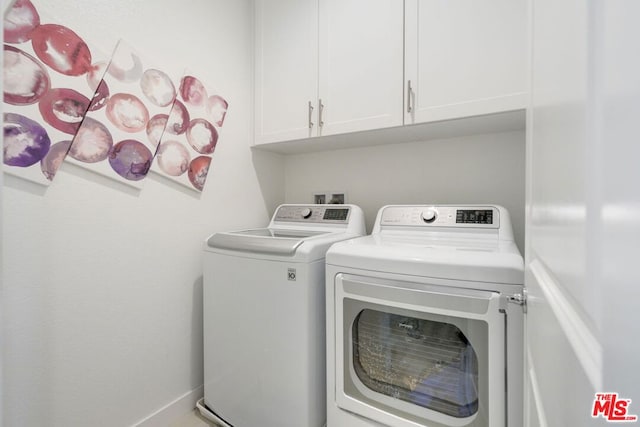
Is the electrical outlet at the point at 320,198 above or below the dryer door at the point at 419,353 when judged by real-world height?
above

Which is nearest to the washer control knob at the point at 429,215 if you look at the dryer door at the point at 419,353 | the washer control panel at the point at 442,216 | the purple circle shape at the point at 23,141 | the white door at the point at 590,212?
the washer control panel at the point at 442,216

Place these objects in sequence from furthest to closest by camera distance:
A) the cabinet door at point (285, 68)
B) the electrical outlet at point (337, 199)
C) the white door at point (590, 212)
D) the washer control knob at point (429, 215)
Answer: the electrical outlet at point (337, 199) < the cabinet door at point (285, 68) < the washer control knob at point (429, 215) < the white door at point (590, 212)

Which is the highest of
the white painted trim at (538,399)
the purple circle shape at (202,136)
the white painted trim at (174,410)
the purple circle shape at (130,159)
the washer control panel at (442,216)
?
the purple circle shape at (202,136)

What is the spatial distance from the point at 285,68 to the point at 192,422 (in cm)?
198

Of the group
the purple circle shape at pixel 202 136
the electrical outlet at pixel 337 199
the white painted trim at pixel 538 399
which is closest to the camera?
the white painted trim at pixel 538 399

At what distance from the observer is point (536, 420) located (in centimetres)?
54

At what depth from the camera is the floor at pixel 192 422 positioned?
1407 mm

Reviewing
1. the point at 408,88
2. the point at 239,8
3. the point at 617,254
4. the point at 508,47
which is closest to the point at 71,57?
the point at 239,8

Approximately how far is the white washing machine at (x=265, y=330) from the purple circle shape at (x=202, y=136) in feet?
1.69

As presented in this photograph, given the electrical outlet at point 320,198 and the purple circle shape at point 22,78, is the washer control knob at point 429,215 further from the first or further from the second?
the purple circle shape at point 22,78

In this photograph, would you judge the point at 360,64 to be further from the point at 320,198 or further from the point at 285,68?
the point at 320,198

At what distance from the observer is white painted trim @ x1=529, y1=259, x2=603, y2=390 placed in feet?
0.86

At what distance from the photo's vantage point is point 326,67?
157cm

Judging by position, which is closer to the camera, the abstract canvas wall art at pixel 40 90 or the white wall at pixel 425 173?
the abstract canvas wall art at pixel 40 90
